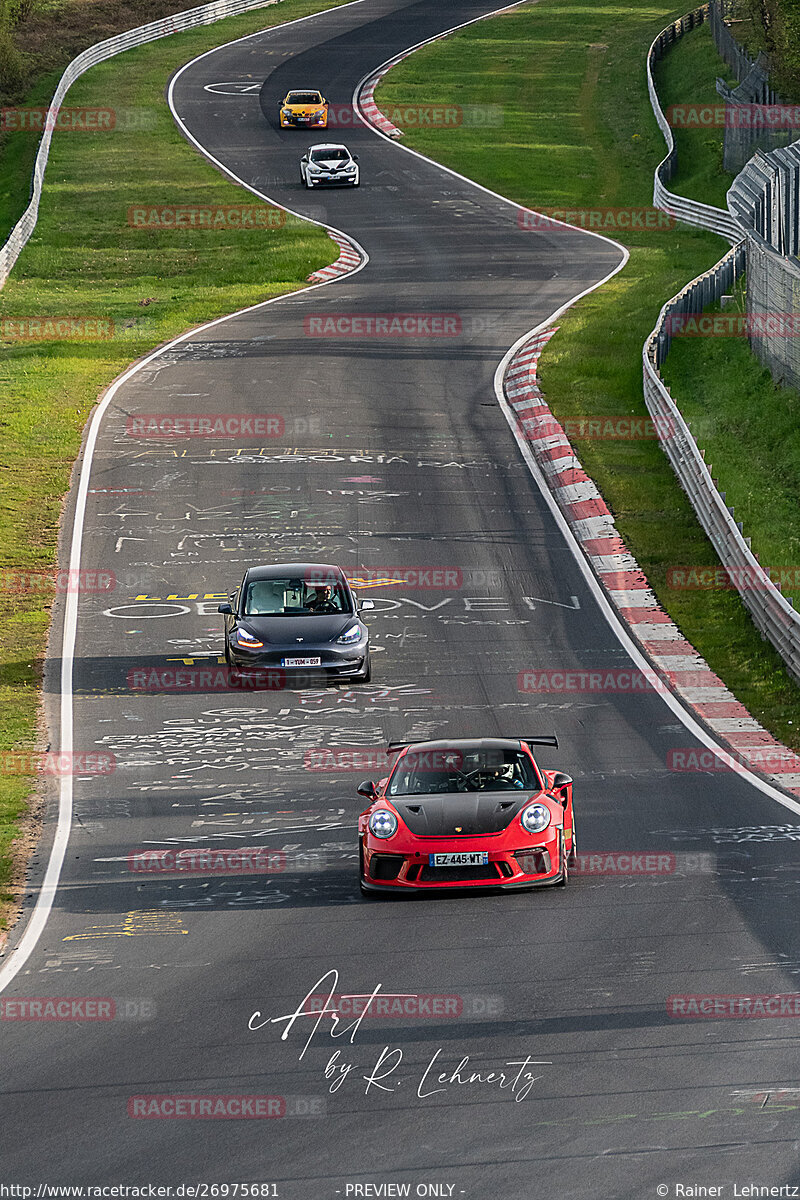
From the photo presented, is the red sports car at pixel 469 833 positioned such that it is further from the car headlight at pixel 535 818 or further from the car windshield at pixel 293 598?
the car windshield at pixel 293 598

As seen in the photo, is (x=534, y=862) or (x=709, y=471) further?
(x=709, y=471)

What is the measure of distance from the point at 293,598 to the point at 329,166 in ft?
132

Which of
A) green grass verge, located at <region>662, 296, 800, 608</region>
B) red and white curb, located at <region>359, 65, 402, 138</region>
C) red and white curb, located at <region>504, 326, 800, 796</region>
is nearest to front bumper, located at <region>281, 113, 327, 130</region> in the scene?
red and white curb, located at <region>359, 65, 402, 138</region>

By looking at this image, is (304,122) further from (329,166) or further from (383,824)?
(383,824)

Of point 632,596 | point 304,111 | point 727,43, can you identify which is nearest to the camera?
point 632,596

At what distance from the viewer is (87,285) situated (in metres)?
49.6

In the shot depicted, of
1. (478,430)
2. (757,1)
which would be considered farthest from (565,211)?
(478,430)

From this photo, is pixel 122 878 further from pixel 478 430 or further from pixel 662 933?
pixel 478 430

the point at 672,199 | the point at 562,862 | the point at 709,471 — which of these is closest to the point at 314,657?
the point at 562,862

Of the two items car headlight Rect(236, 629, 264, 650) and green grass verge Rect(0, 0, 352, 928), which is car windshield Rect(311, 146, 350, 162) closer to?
green grass verge Rect(0, 0, 352, 928)

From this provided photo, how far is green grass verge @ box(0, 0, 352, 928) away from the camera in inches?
1020

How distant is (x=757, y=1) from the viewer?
7131 cm

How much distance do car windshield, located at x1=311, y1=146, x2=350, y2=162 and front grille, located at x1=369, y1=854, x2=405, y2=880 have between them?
4948cm

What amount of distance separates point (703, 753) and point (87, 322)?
3098cm
